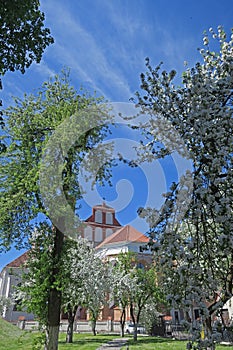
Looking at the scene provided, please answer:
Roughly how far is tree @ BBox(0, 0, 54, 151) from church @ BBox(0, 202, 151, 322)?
22.2m

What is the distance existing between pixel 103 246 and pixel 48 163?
25911mm

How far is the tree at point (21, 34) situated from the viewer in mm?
6012

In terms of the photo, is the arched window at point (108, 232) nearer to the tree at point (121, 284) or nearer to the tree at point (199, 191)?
the tree at point (121, 284)

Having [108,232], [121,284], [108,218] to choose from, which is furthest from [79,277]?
[108,218]

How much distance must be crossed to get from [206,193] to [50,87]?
358 inches

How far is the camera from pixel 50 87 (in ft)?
36.3

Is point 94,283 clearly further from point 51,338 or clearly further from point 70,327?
point 51,338

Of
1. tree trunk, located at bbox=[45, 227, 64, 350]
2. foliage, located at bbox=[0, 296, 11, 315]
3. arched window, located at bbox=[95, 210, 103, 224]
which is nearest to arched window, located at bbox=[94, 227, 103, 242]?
arched window, located at bbox=[95, 210, 103, 224]

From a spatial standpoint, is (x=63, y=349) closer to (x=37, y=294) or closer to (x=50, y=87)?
(x=37, y=294)

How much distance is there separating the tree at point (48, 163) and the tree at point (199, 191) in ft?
14.2

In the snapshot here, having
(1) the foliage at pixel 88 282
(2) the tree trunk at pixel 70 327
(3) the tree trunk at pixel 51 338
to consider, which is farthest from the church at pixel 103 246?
(3) the tree trunk at pixel 51 338

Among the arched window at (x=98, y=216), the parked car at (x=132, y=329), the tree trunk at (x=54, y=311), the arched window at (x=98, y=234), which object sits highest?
the arched window at (x=98, y=216)

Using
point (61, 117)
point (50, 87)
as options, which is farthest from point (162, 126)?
point (50, 87)

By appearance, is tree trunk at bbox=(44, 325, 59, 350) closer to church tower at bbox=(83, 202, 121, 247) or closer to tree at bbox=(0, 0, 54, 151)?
tree at bbox=(0, 0, 54, 151)
